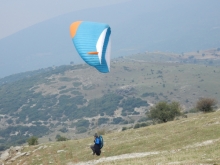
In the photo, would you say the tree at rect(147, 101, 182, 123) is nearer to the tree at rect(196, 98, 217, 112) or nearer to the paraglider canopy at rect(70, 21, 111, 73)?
the tree at rect(196, 98, 217, 112)

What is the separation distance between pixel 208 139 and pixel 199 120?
409 inches

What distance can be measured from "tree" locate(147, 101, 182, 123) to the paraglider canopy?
34.8m

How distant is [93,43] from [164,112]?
118 feet

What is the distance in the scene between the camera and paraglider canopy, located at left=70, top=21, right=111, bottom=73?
28109 millimetres

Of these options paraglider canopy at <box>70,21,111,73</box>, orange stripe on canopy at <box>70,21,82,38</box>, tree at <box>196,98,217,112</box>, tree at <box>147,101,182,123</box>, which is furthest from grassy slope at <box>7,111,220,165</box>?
tree at <box>147,101,182,123</box>

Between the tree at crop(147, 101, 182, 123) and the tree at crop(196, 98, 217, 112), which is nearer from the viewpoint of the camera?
the tree at crop(196, 98, 217, 112)

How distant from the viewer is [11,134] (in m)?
197

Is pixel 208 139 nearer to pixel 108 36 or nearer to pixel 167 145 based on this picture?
pixel 167 145

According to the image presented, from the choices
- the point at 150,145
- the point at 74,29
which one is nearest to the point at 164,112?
the point at 150,145

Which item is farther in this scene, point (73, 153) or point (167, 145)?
point (73, 153)

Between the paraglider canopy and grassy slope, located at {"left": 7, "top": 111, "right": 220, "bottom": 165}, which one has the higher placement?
the paraglider canopy

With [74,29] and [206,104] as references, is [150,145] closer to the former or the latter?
[74,29]

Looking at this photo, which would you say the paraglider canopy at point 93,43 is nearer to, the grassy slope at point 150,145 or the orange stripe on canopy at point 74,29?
the orange stripe on canopy at point 74,29

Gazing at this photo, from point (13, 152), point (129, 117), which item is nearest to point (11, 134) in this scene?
point (129, 117)
